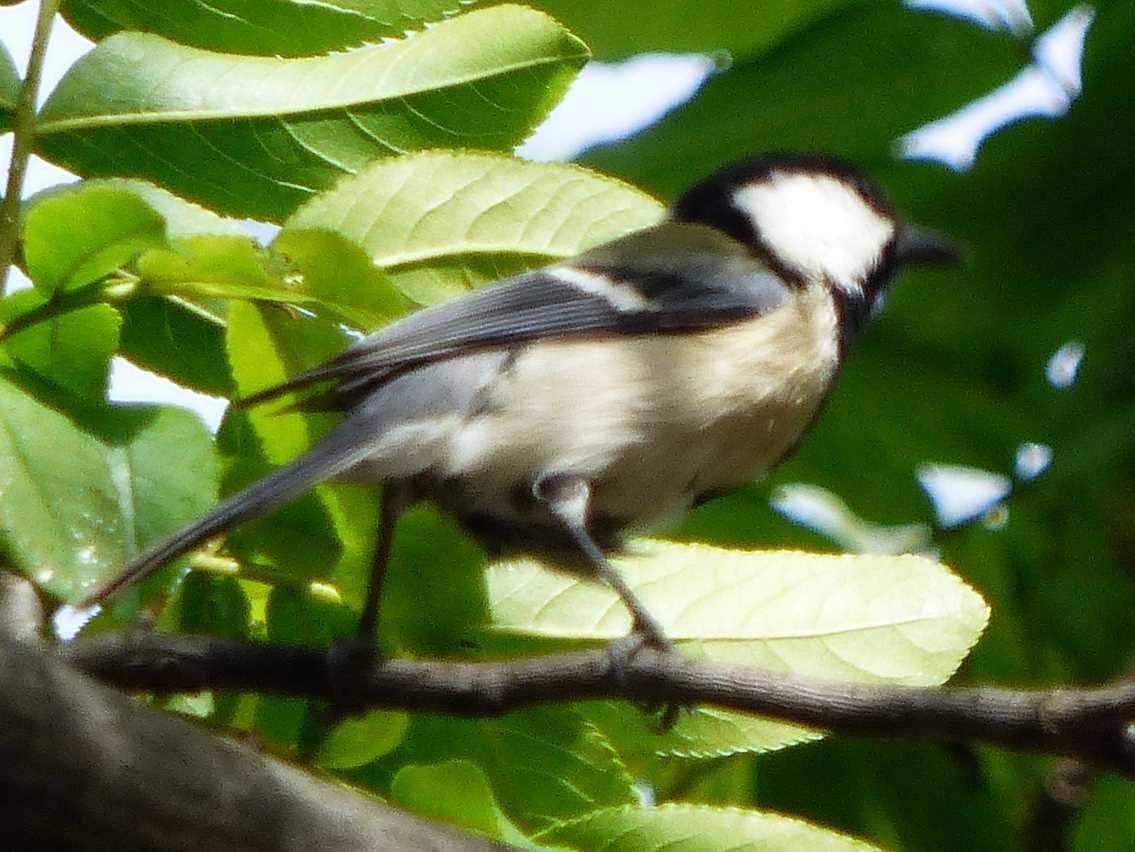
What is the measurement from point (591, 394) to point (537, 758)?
0.56 metres

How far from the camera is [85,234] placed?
1.28 metres

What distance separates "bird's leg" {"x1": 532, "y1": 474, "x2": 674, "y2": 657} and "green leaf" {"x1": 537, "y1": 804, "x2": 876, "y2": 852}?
0.25 m

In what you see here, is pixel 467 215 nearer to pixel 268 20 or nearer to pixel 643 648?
pixel 268 20

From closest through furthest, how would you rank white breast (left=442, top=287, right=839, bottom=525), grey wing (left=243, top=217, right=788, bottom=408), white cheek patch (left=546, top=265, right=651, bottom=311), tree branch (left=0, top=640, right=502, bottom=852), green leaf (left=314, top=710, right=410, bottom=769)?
tree branch (left=0, top=640, right=502, bottom=852) → green leaf (left=314, top=710, right=410, bottom=769) → grey wing (left=243, top=217, right=788, bottom=408) → white breast (left=442, top=287, right=839, bottom=525) → white cheek patch (left=546, top=265, right=651, bottom=311)

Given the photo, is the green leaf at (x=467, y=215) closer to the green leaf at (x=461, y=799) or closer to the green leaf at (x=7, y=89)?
the green leaf at (x=7, y=89)

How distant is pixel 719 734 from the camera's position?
152 centimetres

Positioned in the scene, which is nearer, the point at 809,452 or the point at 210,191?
the point at 210,191

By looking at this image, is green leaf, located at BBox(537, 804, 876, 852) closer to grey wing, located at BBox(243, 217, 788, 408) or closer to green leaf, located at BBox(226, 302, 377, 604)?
green leaf, located at BBox(226, 302, 377, 604)

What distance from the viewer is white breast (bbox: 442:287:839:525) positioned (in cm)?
187

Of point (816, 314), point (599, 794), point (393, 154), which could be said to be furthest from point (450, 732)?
point (816, 314)

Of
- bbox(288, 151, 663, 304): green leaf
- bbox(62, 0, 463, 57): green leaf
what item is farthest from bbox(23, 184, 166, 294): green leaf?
bbox(62, 0, 463, 57): green leaf

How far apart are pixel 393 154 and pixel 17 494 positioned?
0.56m

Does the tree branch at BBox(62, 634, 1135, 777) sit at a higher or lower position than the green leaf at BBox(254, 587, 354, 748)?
higher

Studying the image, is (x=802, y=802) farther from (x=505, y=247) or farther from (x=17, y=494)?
(x=17, y=494)
